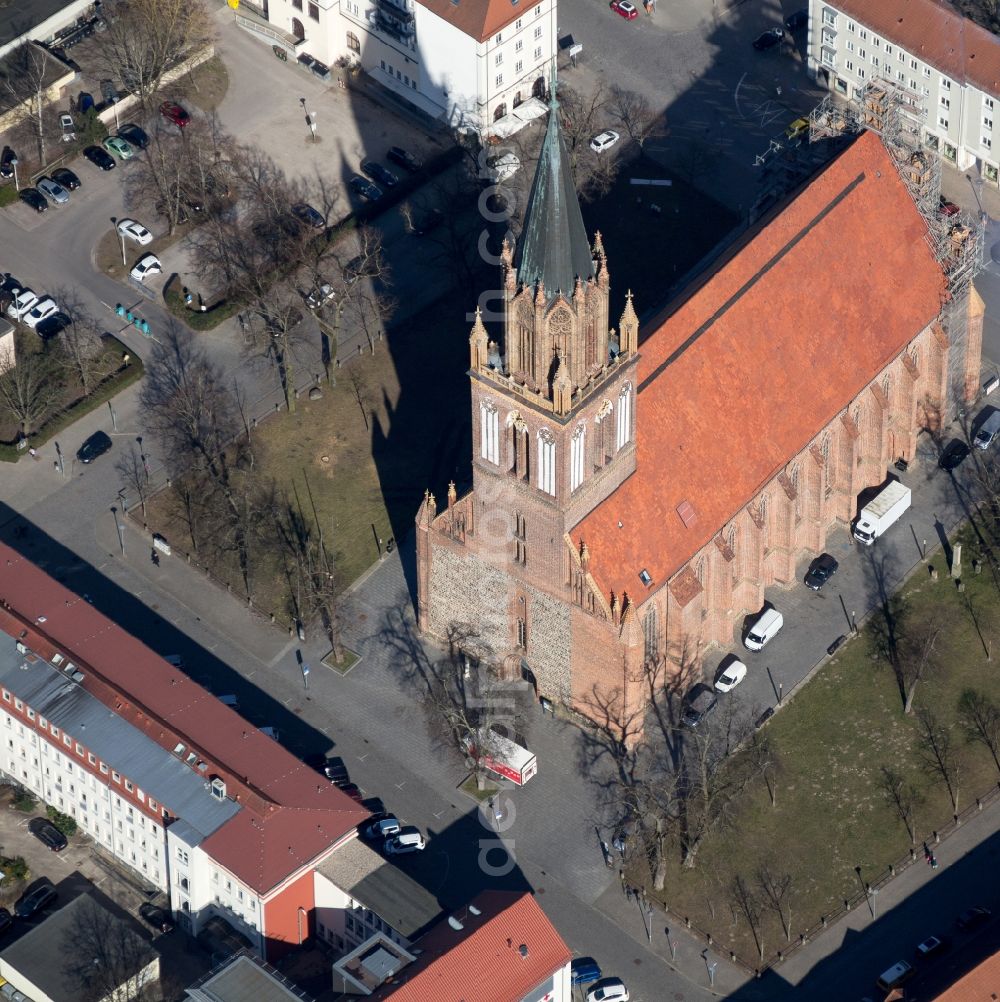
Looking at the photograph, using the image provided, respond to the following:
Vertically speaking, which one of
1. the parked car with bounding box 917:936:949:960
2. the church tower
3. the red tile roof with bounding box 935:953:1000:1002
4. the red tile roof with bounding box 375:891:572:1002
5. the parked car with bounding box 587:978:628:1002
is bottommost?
the parked car with bounding box 587:978:628:1002

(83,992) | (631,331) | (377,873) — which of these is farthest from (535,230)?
(83,992)

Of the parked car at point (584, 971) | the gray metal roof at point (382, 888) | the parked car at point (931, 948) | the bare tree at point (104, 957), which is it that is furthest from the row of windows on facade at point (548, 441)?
the bare tree at point (104, 957)

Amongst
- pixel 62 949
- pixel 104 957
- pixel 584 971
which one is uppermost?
pixel 104 957

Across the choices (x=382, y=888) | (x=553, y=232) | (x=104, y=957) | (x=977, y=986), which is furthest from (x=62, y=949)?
(x=977, y=986)

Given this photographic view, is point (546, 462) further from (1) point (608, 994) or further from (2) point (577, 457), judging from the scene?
(1) point (608, 994)

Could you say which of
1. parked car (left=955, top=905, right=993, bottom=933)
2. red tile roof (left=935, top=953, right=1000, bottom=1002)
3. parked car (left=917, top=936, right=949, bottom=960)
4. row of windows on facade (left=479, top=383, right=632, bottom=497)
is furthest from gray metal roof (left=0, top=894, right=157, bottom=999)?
parked car (left=955, top=905, right=993, bottom=933)

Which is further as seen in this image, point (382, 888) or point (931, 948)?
point (931, 948)

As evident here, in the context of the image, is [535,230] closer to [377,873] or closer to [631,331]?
[631,331]

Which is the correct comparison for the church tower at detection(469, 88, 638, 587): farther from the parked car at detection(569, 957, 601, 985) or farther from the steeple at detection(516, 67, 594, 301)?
the parked car at detection(569, 957, 601, 985)
